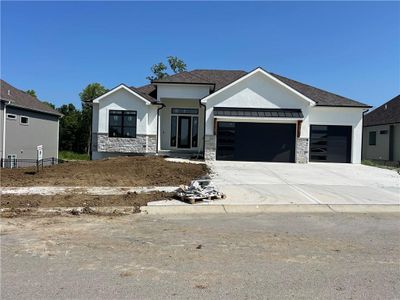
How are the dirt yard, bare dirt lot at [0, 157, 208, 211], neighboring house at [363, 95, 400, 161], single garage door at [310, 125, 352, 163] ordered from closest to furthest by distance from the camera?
bare dirt lot at [0, 157, 208, 211]
the dirt yard
single garage door at [310, 125, 352, 163]
neighboring house at [363, 95, 400, 161]

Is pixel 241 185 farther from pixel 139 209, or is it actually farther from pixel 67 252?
pixel 67 252

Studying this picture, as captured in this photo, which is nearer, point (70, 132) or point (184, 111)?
point (184, 111)

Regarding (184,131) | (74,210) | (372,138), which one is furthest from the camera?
(372,138)

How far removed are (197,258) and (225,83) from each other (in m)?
23.9

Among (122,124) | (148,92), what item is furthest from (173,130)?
(122,124)

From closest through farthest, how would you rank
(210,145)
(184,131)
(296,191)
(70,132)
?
(296,191) → (210,145) → (184,131) → (70,132)

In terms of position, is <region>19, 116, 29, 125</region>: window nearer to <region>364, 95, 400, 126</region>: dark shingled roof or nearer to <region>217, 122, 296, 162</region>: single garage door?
<region>217, 122, 296, 162</region>: single garage door

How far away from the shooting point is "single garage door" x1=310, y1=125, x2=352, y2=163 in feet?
85.7

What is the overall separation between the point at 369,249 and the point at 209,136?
17.9 metres

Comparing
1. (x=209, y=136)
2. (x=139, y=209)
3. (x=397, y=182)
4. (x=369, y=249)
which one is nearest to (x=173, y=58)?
(x=209, y=136)

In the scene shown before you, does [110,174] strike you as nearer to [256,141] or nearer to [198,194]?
[198,194]

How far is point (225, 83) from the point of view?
29.6m

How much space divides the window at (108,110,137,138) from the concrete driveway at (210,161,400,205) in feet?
23.2

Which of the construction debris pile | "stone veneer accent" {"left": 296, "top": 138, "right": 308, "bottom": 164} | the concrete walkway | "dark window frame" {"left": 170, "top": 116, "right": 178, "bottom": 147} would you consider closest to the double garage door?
"stone veneer accent" {"left": 296, "top": 138, "right": 308, "bottom": 164}
